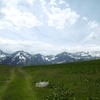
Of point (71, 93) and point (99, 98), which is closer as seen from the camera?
point (99, 98)

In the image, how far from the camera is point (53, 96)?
30.6m

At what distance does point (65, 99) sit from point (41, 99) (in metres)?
4.31

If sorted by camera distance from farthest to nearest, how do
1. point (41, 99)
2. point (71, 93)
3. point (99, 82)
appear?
point (99, 82)
point (71, 93)
point (41, 99)

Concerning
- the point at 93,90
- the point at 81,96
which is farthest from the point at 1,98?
the point at 93,90

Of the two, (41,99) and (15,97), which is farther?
(15,97)

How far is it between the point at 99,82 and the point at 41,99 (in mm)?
16210

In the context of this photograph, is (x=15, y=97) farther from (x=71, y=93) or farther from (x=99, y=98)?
(x=99, y=98)

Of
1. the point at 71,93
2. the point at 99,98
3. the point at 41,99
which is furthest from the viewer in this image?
the point at 71,93

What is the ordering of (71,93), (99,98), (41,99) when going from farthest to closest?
1. (71,93)
2. (41,99)
3. (99,98)

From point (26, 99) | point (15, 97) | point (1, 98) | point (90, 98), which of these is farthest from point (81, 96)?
point (1, 98)

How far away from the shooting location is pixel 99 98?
91.0ft

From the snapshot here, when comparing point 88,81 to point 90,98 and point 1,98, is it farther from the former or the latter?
point 1,98

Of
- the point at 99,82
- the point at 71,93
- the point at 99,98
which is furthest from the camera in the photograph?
the point at 99,82

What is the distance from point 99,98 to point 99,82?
467 inches
